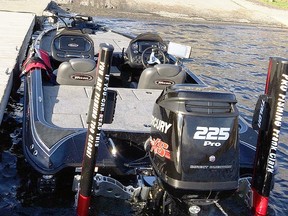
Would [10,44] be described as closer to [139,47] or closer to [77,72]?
[139,47]

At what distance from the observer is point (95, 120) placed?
438cm

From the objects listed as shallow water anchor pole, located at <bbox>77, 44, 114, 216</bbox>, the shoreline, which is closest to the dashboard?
shallow water anchor pole, located at <bbox>77, 44, 114, 216</bbox>

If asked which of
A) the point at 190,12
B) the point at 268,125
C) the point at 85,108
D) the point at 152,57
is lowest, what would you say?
the point at 190,12

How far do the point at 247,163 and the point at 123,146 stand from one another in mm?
1312

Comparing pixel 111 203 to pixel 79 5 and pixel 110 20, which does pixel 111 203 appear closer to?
pixel 110 20

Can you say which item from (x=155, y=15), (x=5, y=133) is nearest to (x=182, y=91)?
(x=5, y=133)

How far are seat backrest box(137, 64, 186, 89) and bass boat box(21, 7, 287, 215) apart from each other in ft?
0.04

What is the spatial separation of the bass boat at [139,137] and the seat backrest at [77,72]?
0.01m

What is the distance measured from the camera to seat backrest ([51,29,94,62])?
8.17m

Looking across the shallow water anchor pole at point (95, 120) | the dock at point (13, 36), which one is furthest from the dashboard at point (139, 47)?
the shallow water anchor pole at point (95, 120)

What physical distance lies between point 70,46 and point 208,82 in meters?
4.76

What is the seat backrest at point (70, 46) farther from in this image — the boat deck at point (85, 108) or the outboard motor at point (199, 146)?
the outboard motor at point (199, 146)

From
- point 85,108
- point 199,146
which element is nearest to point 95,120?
point 199,146

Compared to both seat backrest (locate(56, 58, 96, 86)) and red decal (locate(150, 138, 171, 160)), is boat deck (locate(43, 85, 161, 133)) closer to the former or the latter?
seat backrest (locate(56, 58, 96, 86))
